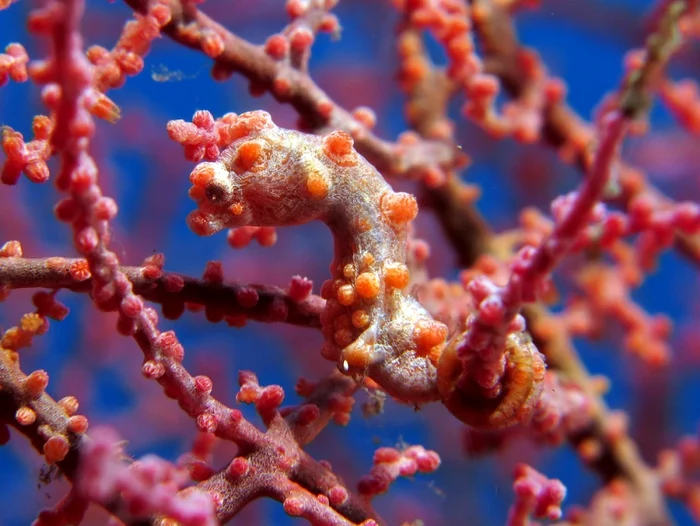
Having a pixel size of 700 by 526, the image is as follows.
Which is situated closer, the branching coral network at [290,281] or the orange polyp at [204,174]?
the branching coral network at [290,281]

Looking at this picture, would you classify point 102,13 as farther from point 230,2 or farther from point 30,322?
point 30,322

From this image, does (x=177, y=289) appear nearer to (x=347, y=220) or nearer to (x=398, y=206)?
(x=347, y=220)

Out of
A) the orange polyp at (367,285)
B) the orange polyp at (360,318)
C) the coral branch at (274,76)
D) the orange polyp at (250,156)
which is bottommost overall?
the orange polyp at (360,318)

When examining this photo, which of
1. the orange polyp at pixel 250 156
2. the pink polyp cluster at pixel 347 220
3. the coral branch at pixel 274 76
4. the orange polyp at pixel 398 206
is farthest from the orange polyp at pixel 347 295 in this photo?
the coral branch at pixel 274 76

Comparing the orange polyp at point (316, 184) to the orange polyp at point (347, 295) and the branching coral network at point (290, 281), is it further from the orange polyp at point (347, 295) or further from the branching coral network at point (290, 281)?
the orange polyp at point (347, 295)

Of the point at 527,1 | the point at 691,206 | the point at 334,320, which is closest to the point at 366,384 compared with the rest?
the point at 334,320

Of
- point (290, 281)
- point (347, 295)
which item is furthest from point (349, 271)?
point (290, 281)
